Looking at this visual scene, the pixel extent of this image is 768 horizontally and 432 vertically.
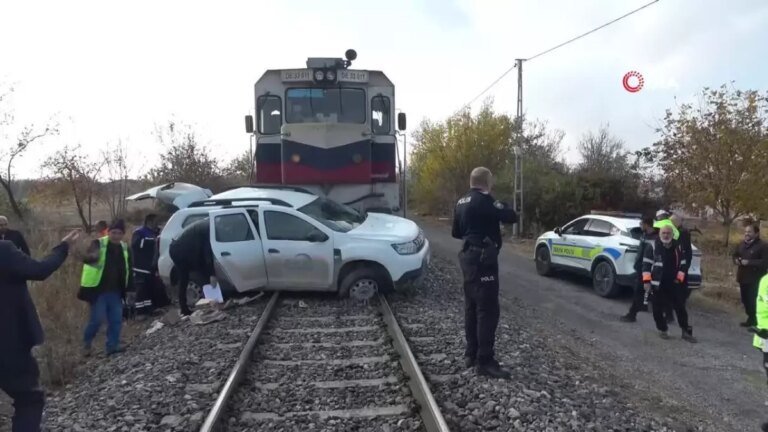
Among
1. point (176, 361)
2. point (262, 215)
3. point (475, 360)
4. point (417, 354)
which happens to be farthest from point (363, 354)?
point (262, 215)

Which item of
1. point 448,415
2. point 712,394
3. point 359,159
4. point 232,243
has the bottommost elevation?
point 712,394

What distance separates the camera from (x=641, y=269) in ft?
30.0

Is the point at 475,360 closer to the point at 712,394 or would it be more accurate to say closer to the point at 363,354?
the point at 363,354

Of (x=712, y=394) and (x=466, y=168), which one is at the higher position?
(x=466, y=168)

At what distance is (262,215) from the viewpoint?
9219mm

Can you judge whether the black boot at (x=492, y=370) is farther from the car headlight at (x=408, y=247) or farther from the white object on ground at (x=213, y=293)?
the white object on ground at (x=213, y=293)

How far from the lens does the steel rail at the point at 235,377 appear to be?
4.58 meters

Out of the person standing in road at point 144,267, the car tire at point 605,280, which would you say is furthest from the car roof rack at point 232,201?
the car tire at point 605,280

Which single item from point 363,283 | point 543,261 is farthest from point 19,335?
point 543,261

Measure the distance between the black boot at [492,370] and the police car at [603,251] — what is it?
20.3 ft

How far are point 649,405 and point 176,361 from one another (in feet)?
15.1

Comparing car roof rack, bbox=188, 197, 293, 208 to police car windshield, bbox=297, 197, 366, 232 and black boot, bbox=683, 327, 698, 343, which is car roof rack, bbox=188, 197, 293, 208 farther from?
black boot, bbox=683, 327, 698, 343

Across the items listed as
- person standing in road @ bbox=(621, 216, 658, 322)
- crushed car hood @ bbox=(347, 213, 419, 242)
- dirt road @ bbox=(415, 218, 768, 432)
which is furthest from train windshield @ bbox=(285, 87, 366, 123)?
person standing in road @ bbox=(621, 216, 658, 322)

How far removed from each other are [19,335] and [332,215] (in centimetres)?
619
